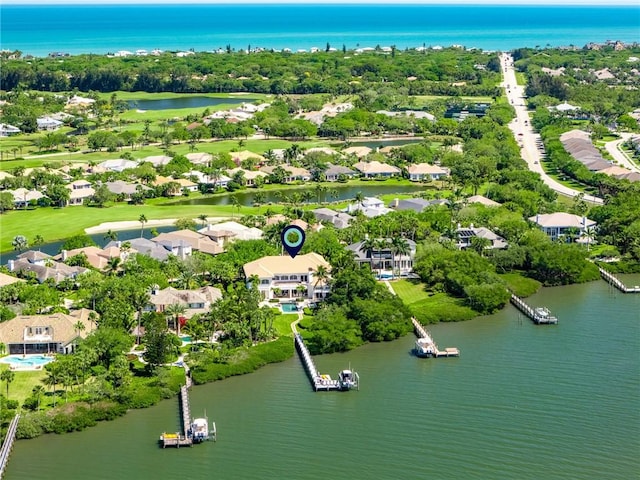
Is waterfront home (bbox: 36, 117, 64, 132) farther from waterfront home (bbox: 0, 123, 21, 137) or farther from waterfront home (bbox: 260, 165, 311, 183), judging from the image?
waterfront home (bbox: 260, 165, 311, 183)

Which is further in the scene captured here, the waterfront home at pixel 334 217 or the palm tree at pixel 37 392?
the waterfront home at pixel 334 217

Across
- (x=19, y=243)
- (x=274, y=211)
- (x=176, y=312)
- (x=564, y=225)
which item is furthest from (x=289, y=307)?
(x=564, y=225)

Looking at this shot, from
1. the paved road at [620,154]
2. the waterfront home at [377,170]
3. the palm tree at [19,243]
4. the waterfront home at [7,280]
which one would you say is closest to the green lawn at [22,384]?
the waterfront home at [7,280]

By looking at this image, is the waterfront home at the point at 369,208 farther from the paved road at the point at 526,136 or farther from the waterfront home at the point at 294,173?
the paved road at the point at 526,136

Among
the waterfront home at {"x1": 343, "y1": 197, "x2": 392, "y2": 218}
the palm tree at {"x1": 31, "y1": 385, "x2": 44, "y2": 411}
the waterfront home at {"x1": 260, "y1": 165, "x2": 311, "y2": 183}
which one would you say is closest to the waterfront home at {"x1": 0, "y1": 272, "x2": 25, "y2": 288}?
the palm tree at {"x1": 31, "y1": 385, "x2": 44, "y2": 411}

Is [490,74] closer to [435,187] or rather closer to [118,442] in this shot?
[435,187]

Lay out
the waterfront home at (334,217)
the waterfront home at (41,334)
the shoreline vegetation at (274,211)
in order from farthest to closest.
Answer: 1. the waterfront home at (334,217)
2. the waterfront home at (41,334)
3. the shoreline vegetation at (274,211)
